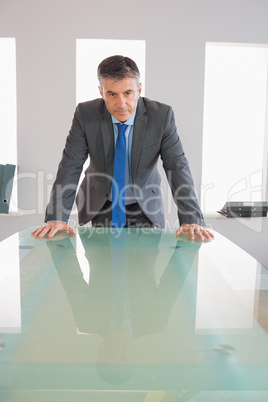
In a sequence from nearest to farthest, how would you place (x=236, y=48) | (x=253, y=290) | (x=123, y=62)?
(x=253, y=290), (x=123, y=62), (x=236, y=48)

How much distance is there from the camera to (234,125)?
14.2 feet

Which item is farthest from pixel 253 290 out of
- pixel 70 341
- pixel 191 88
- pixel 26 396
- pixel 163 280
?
pixel 191 88

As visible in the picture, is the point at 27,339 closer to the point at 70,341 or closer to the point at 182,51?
the point at 70,341

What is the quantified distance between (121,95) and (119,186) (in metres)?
0.53

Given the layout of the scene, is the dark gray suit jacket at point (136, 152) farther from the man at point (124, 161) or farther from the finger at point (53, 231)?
the finger at point (53, 231)

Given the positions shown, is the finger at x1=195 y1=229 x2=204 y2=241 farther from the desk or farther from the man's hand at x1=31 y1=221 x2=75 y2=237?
the man's hand at x1=31 y1=221 x2=75 y2=237

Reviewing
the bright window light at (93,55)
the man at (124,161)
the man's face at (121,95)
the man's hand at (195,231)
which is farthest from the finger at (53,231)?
the bright window light at (93,55)

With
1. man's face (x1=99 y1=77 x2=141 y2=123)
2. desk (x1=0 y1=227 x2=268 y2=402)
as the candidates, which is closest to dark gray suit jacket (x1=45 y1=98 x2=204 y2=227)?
man's face (x1=99 y1=77 x2=141 y2=123)

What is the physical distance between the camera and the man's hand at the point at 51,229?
78.2 inches

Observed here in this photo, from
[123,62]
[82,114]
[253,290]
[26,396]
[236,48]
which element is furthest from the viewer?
[236,48]

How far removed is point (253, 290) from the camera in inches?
47.7

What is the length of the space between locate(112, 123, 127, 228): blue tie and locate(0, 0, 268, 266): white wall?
5.89 ft

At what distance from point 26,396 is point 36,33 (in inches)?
150

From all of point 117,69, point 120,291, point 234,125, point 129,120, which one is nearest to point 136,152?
point 129,120
